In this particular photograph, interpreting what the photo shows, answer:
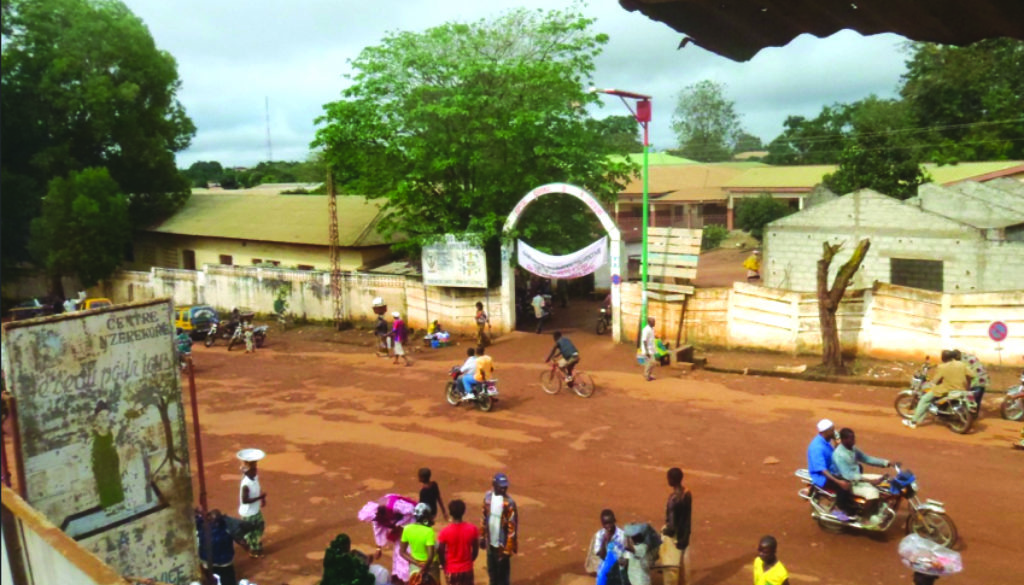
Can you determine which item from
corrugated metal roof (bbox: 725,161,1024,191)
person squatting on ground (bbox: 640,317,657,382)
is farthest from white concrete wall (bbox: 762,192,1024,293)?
corrugated metal roof (bbox: 725,161,1024,191)

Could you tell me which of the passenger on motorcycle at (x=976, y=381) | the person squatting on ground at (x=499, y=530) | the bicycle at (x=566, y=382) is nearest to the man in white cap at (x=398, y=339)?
the bicycle at (x=566, y=382)

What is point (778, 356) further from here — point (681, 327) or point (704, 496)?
point (704, 496)

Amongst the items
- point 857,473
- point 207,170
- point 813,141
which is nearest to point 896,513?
point 857,473

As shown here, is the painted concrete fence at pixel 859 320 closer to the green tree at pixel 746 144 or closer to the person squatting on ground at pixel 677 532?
the person squatting on ground at pixel 677 532

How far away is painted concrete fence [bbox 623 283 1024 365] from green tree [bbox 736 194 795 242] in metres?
21.9

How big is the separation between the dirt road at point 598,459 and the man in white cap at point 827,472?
1.34 feet

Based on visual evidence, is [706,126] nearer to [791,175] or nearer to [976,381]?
[791,175]

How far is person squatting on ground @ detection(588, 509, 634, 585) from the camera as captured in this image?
8148 mm

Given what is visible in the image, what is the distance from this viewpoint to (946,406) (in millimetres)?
13703

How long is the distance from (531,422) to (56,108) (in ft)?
92.7

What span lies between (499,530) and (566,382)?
9066 millimetres

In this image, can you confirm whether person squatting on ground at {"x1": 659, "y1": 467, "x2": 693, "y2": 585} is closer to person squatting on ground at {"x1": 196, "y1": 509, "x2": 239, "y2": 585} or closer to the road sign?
person squatting on ground at {"x1": 196, "y1": 509, "x2": 239, "y2": 585}

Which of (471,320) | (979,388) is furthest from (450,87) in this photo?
(979,388)

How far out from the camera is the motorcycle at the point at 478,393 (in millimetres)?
16391
